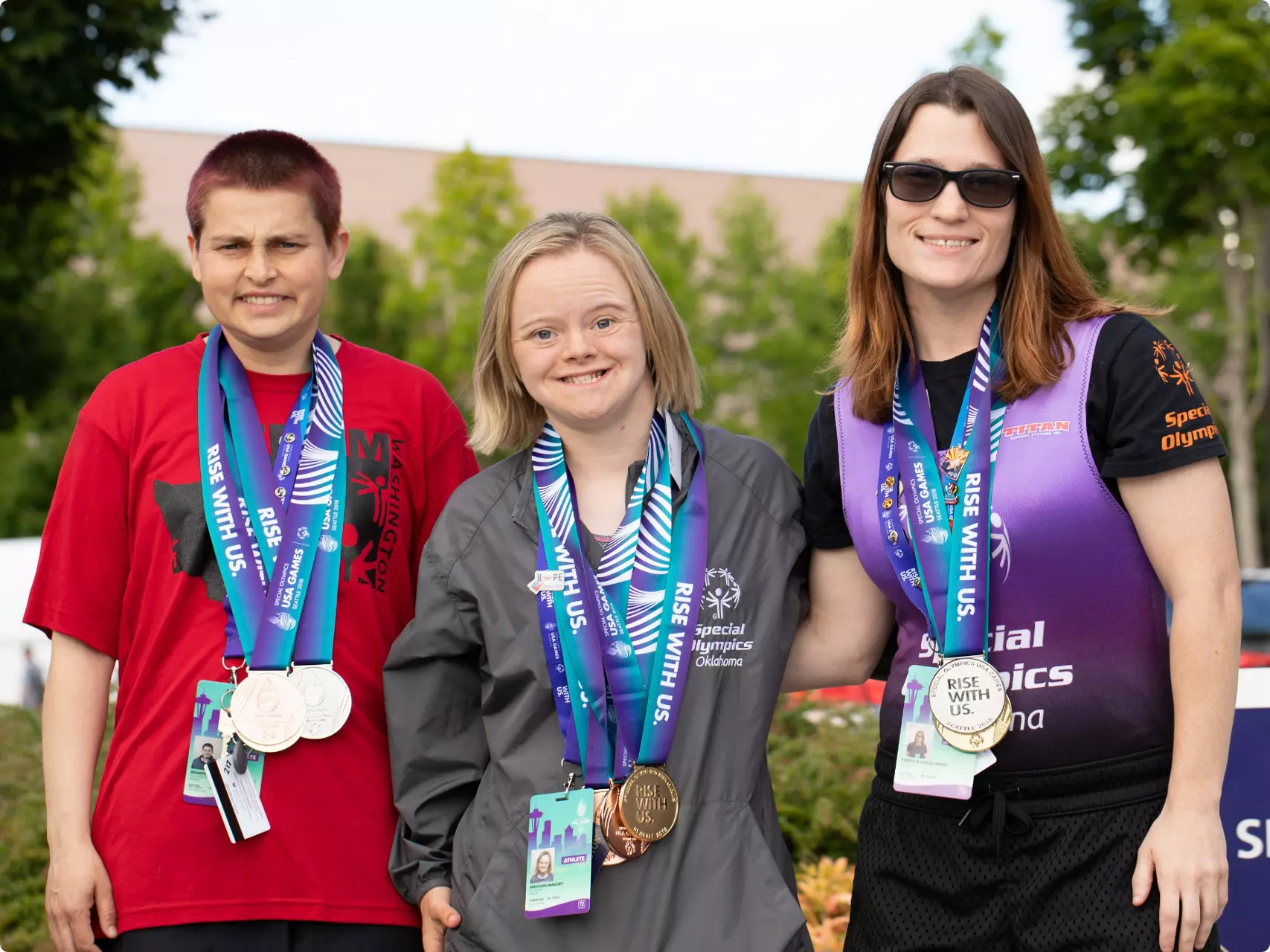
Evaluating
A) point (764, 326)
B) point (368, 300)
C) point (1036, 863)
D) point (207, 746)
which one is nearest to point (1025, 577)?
point (1036, 863)

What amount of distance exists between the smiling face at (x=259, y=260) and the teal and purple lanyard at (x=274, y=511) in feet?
0.48

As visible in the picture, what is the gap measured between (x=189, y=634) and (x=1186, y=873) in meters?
2.12

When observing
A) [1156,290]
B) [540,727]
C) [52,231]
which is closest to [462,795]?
[540,727]

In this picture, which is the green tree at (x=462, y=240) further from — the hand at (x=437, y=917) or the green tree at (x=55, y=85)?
the hand at (x=437, y=917)

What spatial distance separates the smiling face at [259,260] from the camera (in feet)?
10.1

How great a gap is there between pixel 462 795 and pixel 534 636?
418 millimetres

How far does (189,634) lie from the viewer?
2.99 m

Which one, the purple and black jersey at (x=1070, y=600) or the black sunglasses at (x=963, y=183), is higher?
the black sunglasses at (x=963, y=183)

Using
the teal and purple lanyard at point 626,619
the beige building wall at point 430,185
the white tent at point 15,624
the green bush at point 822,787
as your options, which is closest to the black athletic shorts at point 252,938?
the teal and purple lanyard at point 626,619

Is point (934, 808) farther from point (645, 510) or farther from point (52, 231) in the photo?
point (52, 231)

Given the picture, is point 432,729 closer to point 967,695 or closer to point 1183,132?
point 967,695

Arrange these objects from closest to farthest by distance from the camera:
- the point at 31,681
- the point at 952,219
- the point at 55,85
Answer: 1. the point at 952,219
2. the point at 31,681
3. the point at 55,85

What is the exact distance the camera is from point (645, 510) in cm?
294

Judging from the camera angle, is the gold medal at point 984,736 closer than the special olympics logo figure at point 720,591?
Yes
